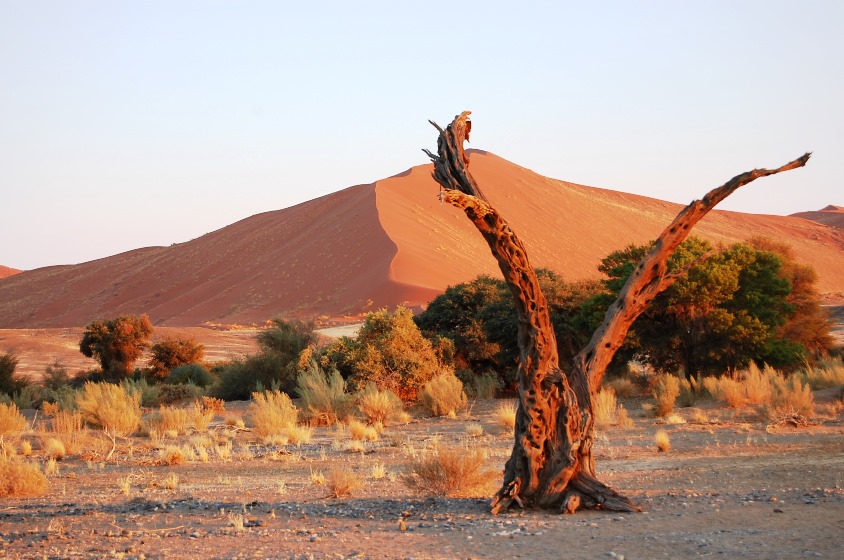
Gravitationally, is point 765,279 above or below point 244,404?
above

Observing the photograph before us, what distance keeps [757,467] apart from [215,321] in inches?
2386

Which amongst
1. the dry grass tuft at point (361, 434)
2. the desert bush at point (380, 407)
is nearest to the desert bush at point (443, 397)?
the desert bush at point (380, 407)

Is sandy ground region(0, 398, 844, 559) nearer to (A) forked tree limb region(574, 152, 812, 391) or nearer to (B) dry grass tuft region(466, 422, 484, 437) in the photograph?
(A) forked tree limb region(574, 152, 812, 391)

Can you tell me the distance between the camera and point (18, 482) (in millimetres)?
11664

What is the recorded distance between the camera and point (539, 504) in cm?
907

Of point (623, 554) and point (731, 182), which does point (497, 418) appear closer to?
point (731, 182)

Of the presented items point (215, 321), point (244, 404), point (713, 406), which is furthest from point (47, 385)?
point (215, 321)

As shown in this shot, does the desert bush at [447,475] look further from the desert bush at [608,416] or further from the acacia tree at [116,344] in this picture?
the acacia tree at [116,344]

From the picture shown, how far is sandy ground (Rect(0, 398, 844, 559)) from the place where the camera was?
7711mm

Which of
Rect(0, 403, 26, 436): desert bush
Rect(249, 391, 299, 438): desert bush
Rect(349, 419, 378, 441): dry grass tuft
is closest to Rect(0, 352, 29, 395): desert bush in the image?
Rect(0, 403, 26, 436): desert bush

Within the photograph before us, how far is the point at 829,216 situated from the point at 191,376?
15195 cm

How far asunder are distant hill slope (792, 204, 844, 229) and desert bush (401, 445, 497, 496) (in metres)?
149

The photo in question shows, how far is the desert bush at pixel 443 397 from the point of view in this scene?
2108 cm

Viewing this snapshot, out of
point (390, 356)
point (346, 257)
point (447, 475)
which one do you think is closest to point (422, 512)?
point (447, 475)
